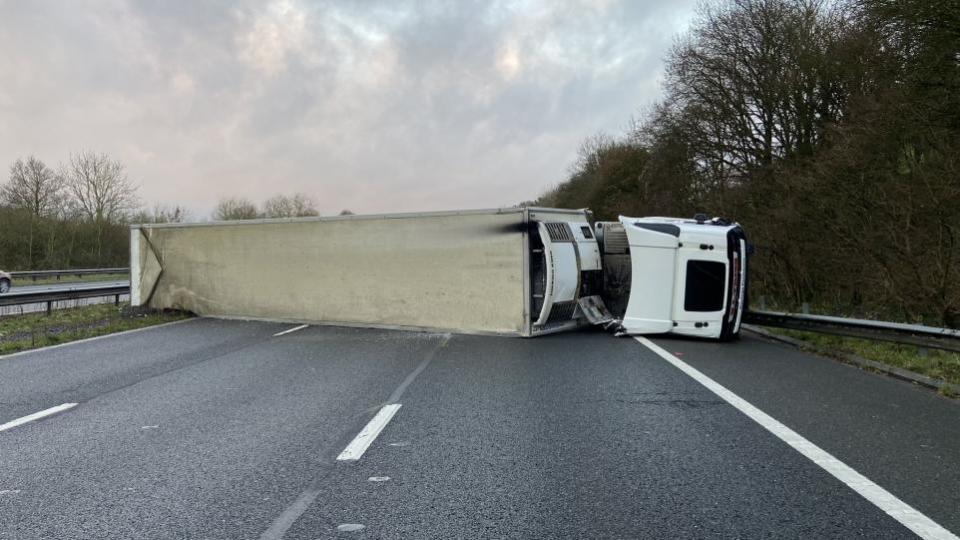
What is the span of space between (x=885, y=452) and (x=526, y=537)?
3.33m

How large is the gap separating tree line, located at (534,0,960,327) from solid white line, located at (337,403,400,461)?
11.4m

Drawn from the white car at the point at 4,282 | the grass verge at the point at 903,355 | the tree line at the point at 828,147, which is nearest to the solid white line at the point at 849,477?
the grass verge at the point at 903,355

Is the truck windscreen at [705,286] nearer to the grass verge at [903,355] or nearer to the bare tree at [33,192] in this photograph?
the grass verge at [903,355]

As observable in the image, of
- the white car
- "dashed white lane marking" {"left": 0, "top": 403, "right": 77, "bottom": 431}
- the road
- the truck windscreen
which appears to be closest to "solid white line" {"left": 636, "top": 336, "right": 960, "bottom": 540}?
the road

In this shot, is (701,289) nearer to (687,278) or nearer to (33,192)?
(687,278)

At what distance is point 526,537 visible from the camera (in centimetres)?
374

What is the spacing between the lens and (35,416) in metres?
6.86

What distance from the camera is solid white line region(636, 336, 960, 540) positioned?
12.6ft

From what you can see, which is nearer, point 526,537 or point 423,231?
point 526,537

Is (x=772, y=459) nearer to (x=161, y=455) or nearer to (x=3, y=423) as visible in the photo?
(x=161, y=455)

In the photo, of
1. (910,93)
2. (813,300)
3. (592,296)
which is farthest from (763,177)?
(592,296)

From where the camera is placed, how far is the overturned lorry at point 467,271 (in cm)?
1293

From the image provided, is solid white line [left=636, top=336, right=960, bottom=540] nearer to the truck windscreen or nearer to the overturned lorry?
the truck windscreen

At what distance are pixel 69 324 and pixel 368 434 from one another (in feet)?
43.0
